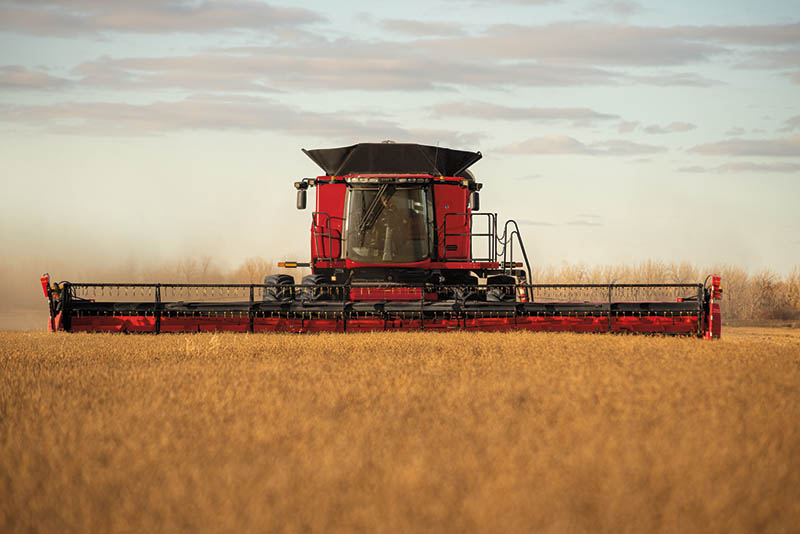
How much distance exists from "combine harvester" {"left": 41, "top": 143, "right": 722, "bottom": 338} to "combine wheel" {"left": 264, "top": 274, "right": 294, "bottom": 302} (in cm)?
2

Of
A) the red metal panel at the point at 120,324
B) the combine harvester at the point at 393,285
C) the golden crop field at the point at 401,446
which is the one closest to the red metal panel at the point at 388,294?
the combine harvester at the point at 393,285

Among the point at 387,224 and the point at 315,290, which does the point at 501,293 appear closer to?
the point at 387,224

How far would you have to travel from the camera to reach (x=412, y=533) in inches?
153

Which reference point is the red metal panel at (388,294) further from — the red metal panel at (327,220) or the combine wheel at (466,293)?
the red metal panel at (327,220)

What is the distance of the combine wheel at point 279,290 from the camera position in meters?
14.0

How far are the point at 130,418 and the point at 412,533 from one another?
3073 millimetres

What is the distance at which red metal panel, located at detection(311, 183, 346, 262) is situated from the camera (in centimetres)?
1420

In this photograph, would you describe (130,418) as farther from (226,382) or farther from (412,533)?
(412,533)

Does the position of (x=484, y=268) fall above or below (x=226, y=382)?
above

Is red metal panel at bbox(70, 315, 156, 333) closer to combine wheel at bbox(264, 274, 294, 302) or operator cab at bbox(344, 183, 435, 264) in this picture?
combine wheel at bbox(264, 274, 294, 302)

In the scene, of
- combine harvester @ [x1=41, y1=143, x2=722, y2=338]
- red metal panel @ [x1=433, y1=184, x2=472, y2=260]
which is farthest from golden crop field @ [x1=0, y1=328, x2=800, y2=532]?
red metal panel @ [x1=433, y1=184, x2=472, y2=260]

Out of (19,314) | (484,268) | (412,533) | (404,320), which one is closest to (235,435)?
(412,533)

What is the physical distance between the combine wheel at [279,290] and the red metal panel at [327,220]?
545 mm

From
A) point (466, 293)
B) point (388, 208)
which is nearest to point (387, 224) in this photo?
point (388, 208)
